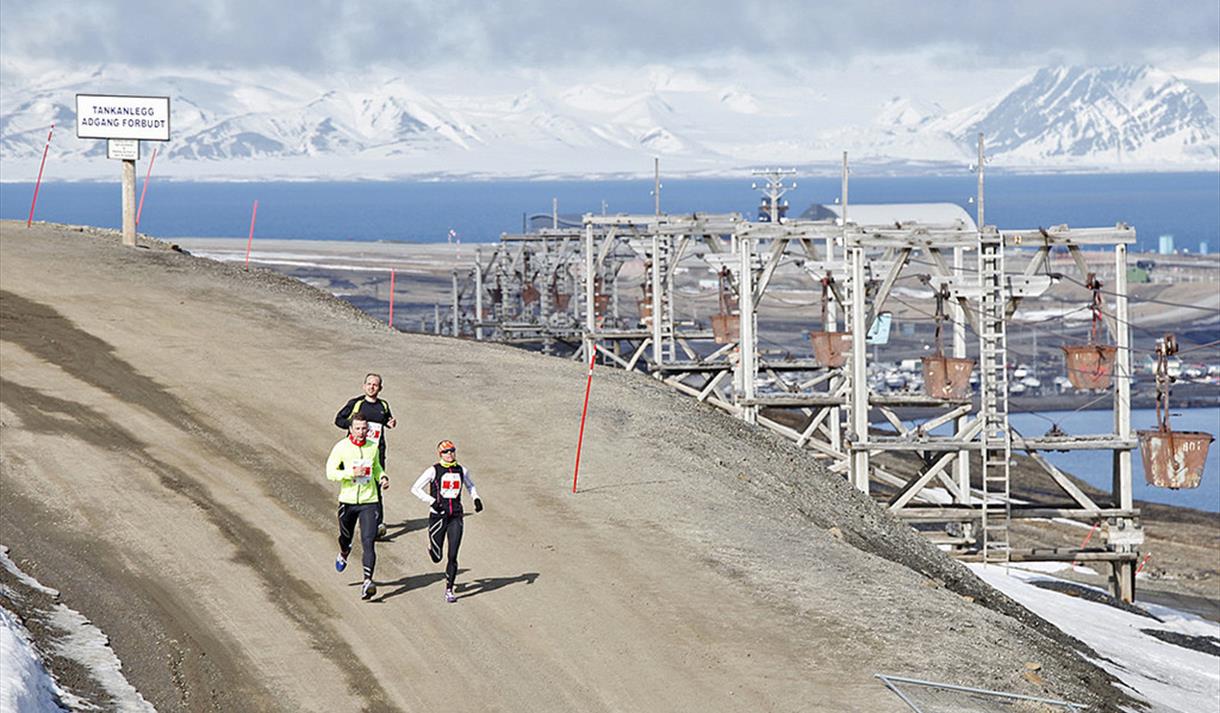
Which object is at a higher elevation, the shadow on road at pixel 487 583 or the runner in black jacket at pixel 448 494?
the runner in black jacket at pixel 448 494

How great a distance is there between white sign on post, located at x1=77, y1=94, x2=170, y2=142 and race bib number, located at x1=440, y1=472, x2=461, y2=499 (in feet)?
66.7

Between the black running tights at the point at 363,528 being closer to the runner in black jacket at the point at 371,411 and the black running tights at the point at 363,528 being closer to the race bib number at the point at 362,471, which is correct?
the race bib number at the point at 362,471

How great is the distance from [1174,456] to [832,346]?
936cm

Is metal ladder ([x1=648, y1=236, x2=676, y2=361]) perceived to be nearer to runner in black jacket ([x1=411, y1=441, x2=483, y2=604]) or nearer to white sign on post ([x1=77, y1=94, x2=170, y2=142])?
white sign on post ([x1=77, y1=94, x2=170, y2=142])

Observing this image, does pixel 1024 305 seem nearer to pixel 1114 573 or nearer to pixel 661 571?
pixel 1114 573

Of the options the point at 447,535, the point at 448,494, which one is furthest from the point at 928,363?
the point at 448,494

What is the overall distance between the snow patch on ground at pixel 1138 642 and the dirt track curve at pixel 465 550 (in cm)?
151

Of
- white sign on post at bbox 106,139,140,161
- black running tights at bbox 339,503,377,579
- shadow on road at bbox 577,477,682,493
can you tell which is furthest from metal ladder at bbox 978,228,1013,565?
white sign on post at bbox 106,139,140,161

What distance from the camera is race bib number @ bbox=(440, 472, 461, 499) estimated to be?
1692 cm

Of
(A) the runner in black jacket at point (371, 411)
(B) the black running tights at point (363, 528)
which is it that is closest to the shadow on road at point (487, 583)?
(B) the black running tights at point (363, 528)

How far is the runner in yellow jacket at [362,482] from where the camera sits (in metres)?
17.0

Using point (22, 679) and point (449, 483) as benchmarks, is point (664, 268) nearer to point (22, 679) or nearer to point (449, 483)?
point (449, 483)

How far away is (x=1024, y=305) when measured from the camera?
5699 inches

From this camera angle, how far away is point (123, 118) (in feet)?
117
